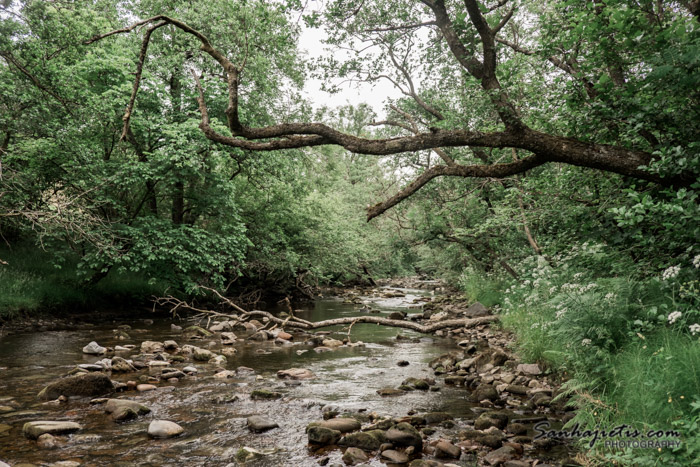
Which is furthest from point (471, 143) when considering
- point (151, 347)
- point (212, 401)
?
point (151, 347)

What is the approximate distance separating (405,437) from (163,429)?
360 cm

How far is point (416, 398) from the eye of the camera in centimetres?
804

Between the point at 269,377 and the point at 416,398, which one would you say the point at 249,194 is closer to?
the point at 269,377

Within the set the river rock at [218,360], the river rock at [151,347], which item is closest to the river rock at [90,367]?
the river rock at [151,347]

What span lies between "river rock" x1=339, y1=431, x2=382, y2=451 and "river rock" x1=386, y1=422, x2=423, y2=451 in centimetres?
20

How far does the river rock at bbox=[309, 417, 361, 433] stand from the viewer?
20.9 ft

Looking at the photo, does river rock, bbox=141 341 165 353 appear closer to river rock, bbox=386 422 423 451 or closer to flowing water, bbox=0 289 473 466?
flowing water, bbox=0 289 473 466

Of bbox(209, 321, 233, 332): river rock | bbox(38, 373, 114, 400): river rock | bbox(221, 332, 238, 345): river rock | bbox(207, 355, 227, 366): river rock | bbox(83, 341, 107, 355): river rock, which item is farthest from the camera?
bbox(209, 321, 233, 332): river rock

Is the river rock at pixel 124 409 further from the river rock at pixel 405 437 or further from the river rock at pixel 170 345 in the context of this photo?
the river rock at pixel 170 345

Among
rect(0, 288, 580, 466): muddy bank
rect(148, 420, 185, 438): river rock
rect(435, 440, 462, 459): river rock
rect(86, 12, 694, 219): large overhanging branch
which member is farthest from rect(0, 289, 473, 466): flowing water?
Result: rect(86, 12, 694, 219): large overhanging branch

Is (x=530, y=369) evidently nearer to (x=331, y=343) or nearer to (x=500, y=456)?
(x=500, y=456)

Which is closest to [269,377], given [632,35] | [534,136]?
[534,136]

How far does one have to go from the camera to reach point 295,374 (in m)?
9.64

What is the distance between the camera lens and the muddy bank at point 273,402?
18.2 feet
